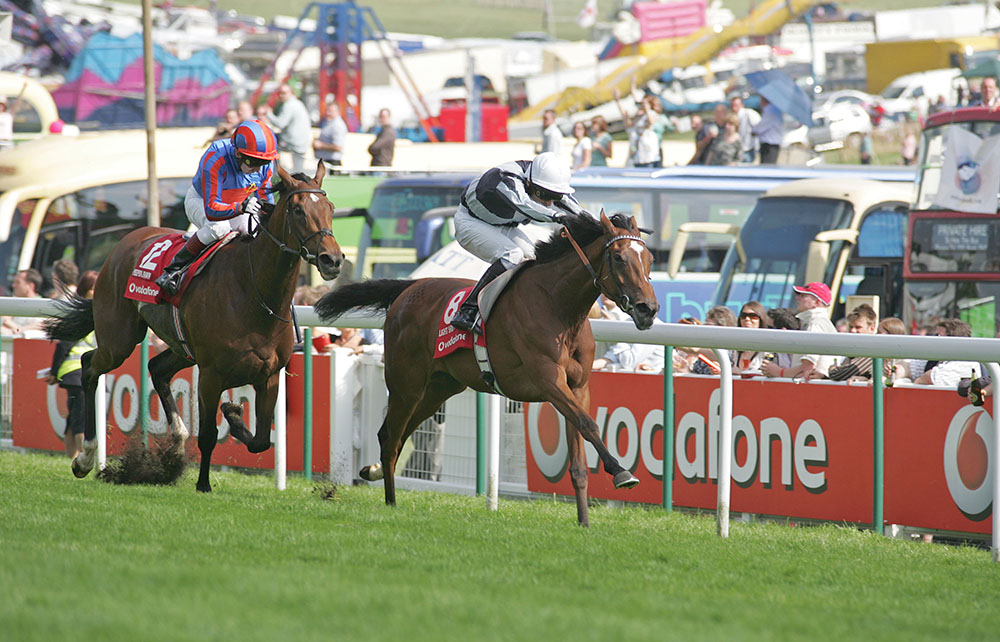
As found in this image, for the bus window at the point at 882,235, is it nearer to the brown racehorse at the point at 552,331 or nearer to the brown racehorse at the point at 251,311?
the brown racehorse at the point at 552,331

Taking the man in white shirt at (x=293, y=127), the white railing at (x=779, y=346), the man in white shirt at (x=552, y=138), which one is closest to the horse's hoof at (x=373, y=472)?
the white railing at (x=779, y=346)

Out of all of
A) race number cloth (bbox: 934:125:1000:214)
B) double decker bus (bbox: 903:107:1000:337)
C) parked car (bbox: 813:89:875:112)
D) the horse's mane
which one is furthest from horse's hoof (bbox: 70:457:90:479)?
parked car (bbox: 813:89:875:112)

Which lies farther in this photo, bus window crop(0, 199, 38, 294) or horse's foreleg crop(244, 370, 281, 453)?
bus window crop(0, 199, 38, 294)

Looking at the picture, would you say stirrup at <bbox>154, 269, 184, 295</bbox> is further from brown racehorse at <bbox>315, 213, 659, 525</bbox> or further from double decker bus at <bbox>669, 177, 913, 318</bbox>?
double decker bus at <bbox>669, 177, 913, 318</bbox>

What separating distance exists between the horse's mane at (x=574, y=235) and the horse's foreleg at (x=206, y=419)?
1937 mm

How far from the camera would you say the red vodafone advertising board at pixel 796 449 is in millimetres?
7027

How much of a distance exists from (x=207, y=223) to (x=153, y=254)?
1.47ft

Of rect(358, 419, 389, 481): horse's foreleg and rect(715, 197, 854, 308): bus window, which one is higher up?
rect(715, 197, 854, 308): bus window

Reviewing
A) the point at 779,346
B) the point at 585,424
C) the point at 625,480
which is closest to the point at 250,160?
the point at 585,424

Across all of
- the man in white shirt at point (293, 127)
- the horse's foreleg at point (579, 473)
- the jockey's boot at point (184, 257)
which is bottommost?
the horse's foreleg at point (579, 473)

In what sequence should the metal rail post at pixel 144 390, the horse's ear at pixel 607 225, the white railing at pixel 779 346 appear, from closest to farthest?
the white railing at pixel 779 346 → the horse's ear at pixel 607 225 → the metal rail post at pixel 144 390

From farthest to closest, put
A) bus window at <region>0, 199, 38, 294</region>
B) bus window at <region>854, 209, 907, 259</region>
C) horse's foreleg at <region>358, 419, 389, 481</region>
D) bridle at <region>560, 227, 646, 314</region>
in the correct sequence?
bus window at <region>0, 199, 38, 294</region>, bus window at <region>854, 209, 907, 259</region>, horse's foreleg at <region>358, 419, 389, 481</region>, bridle at <region>560, 227, 646, 314</region>

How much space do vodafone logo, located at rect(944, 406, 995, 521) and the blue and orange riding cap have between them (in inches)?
153

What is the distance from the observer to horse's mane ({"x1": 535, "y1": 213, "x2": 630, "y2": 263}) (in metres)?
6.90
